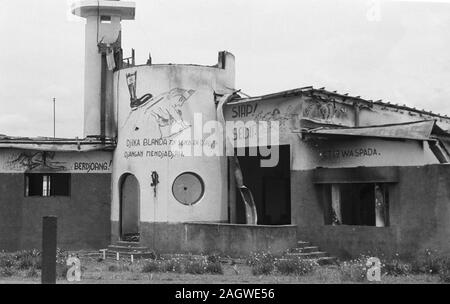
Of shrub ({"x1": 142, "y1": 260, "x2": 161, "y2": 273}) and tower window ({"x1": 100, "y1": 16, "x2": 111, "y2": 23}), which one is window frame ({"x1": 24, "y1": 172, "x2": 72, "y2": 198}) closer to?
tower window ({"x1": 100, "y1": 16, "x2": 111, "y2": 23})

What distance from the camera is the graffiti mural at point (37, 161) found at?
2094 cm

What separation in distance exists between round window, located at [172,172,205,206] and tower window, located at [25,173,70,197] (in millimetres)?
4130

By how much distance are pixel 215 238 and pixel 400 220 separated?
552 centimetres

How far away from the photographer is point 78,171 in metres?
21.1

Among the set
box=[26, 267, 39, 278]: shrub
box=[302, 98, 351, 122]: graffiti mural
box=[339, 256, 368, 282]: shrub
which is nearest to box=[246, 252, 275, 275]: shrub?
box=[339, 256, 368, 282]: shrub

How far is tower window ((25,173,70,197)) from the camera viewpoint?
21312mm

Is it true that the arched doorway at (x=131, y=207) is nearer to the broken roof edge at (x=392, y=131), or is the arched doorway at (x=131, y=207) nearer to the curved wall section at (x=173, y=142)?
the curved wall section at (x=173, y=142)

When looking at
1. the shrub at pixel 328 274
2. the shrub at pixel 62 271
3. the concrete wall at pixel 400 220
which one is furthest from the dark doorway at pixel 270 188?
the shrub at pixel 62 271

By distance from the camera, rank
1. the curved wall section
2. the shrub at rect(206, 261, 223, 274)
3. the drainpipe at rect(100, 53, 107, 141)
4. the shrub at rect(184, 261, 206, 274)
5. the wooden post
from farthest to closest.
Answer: the drainpipe at rect(100, 53, 107, 141) → the curved wall section → the shrub at rect(206, 261, 223, 274) → the shrub at rect(184, 261, 206, 274) → the wooden post

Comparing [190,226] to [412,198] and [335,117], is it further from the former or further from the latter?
[412,198]

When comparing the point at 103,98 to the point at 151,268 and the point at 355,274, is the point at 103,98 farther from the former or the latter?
the point at 355,274

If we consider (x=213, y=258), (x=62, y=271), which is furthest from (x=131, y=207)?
(x=62, y=271)
